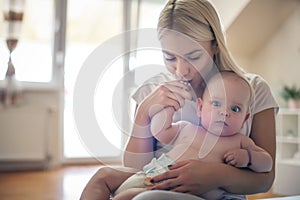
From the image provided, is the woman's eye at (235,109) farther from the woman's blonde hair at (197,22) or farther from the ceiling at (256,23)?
the ceiling at (256,23)

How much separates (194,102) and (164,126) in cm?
9

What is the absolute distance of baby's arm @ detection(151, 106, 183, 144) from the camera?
2.44 feet

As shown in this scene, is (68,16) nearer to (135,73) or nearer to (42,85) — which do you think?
(42,85)

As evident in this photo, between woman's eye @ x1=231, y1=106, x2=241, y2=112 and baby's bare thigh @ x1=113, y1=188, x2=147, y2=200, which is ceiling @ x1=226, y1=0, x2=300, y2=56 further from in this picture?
baby's bare thigh @ x1=113, y1=188, x2=147, y2=200

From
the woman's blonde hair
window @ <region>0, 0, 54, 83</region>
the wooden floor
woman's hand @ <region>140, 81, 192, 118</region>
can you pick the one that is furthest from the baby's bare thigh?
window @ <region>0, 0, 54, 83</region>

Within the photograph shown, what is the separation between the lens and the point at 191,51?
726 mm

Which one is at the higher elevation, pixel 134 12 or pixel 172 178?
pixel 134 12

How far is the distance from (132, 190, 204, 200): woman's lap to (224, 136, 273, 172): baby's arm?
136 millimetres

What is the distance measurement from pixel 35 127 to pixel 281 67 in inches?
97.2

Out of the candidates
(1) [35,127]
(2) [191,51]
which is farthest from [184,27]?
(1) [35,127]

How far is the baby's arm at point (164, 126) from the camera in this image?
0.75 metres

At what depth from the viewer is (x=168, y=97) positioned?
29.1 inches

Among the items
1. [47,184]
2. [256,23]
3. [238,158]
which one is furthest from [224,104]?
[256,23]

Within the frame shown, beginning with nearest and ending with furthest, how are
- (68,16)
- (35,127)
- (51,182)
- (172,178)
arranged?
1. (172,178)
2. (51,182)
3. (35,127)
4. (68,16)
